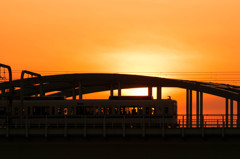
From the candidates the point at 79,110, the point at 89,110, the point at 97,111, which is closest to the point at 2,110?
the point at 79,110

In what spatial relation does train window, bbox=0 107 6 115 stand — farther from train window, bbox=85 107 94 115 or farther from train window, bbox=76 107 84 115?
train window, bbox=85 107 94 115

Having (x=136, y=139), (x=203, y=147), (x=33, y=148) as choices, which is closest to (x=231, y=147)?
(x=203, y=147)

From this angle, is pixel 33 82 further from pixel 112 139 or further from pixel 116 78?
pixel 112 139

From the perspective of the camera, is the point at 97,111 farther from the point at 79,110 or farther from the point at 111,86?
the point at 111,86

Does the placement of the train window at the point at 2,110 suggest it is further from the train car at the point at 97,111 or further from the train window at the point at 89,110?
the train window at the point at 89,110

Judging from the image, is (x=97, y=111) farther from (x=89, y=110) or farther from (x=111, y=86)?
(x=111, y=86)

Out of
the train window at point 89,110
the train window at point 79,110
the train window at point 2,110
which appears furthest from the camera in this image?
the train window at point 2,110

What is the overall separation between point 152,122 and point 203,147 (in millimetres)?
10550

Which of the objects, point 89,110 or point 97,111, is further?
point 89,110

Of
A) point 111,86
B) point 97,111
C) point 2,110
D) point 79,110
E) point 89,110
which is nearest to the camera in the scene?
point 97,111

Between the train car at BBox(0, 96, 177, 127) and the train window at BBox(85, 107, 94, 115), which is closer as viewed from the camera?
the train car at BBox(0, 96, 177, 127)

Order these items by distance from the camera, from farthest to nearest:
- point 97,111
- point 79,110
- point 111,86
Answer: point 111,86 → point 79,110 → point 97,111

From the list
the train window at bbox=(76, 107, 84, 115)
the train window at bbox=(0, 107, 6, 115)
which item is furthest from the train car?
the train window at bbox=(0, 107, 6, 115)

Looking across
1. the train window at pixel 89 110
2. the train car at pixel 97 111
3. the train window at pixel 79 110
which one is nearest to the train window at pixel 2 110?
the train car at pixel 97 111
